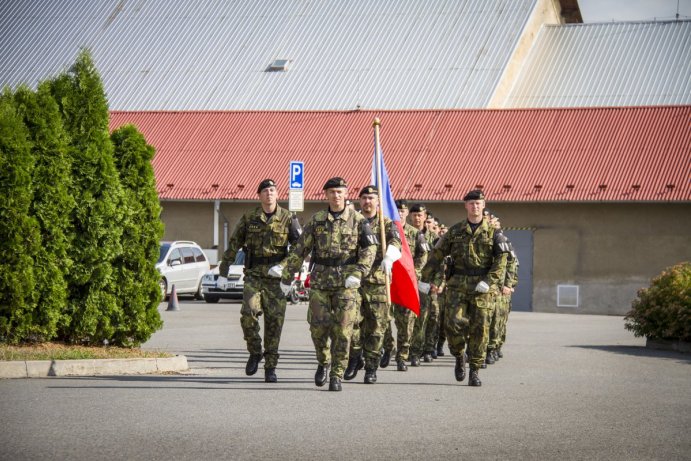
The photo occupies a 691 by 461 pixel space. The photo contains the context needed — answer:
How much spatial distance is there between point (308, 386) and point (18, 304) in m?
3.50

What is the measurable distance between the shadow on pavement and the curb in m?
7.33

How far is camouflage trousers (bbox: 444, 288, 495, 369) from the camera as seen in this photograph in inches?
518

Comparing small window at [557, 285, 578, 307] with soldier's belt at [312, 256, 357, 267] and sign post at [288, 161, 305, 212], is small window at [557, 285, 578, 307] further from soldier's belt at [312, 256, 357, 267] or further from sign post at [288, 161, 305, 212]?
soldier's belt at [312, 256, 357, 267]

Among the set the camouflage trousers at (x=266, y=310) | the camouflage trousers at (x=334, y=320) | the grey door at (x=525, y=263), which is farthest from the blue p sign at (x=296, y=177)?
the camouflage trousers at (x=334, y=320)

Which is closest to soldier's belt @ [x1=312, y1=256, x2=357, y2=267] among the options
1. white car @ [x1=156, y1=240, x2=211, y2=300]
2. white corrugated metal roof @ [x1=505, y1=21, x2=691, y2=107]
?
white car @ [x1=156, y1=240, x2=211, y2=300]

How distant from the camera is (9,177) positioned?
13594 mm

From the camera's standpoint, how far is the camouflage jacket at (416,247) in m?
15.8

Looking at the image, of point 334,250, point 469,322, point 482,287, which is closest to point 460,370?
point 469,322

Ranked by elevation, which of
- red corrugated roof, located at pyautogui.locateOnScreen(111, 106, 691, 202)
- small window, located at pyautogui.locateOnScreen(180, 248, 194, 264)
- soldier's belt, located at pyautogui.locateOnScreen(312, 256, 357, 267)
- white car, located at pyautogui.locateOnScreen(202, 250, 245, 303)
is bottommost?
soldier's belt, located at pyautogui.locateOnScreen(312, 256, 357, 267)

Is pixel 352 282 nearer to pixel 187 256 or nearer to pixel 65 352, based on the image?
pixel 65 352

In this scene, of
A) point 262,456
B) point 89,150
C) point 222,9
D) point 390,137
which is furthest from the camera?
point 222,9

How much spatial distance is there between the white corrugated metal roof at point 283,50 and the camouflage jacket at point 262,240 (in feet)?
110

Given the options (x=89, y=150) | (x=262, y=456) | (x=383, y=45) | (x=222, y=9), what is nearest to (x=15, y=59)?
(x=222, y=9)

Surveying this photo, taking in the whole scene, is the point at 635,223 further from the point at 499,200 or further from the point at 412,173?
the point at 412,173
